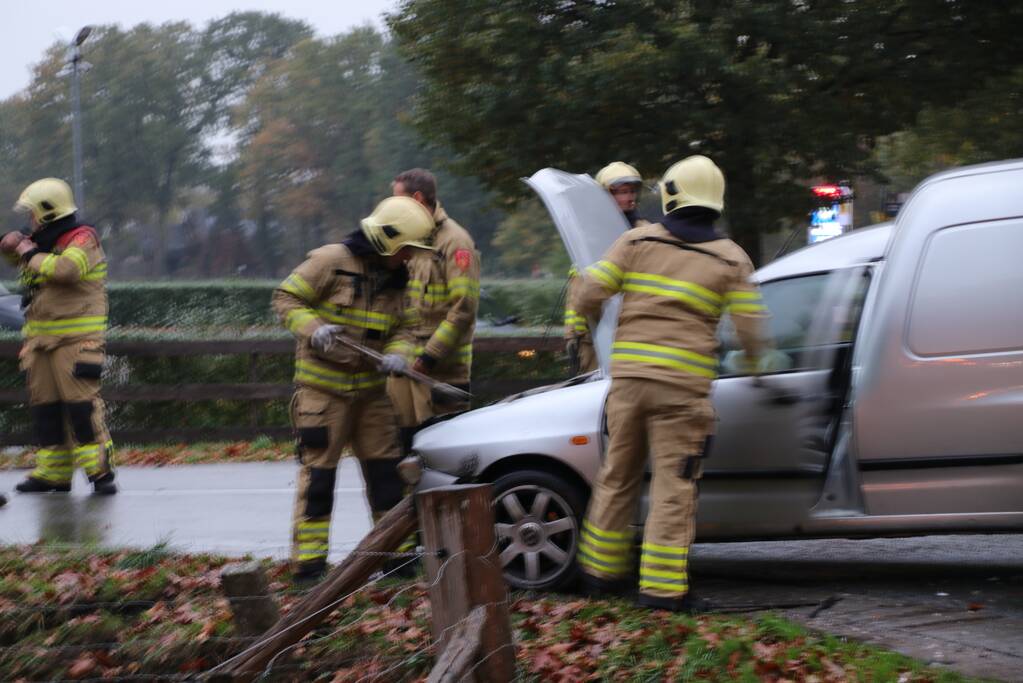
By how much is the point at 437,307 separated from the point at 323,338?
1.62 metres

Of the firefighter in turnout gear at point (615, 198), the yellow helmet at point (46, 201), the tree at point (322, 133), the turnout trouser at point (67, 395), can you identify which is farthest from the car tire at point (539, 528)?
the tree at point (322, 133)

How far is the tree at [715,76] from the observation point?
11.1 m

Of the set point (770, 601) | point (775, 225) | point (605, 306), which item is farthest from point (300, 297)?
point (775, 225)

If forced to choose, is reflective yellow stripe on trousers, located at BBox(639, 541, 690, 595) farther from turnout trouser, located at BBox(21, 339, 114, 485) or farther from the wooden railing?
the wooden railing

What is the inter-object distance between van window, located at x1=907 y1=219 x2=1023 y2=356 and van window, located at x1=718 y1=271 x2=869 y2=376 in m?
0.38

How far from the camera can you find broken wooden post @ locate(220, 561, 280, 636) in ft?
14.7

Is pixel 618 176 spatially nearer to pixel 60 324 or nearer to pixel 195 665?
pixel 60 324

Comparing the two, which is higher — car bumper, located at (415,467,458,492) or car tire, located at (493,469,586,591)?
car bumper, located at (415,467,458,492)

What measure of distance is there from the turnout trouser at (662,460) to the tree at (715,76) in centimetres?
594

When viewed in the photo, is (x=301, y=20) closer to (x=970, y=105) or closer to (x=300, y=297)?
(x=970, y=105)

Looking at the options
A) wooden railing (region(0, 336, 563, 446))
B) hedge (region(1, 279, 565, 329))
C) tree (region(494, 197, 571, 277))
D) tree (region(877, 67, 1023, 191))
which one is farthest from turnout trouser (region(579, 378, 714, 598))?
tree (region(494, 197, 571, 277))

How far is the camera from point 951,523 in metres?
5.55

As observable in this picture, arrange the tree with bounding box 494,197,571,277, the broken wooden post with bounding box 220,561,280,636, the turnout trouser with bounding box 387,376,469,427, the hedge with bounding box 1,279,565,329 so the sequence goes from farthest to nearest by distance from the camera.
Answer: the tree with bounding box 494,197,571,277 < the hedge with bounding box 1,279,565,329 < the turnout trouser with bounding box 387,376,469,427 < the broken wooden post with bounding box 220,561,280,636

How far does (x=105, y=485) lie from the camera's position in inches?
358
